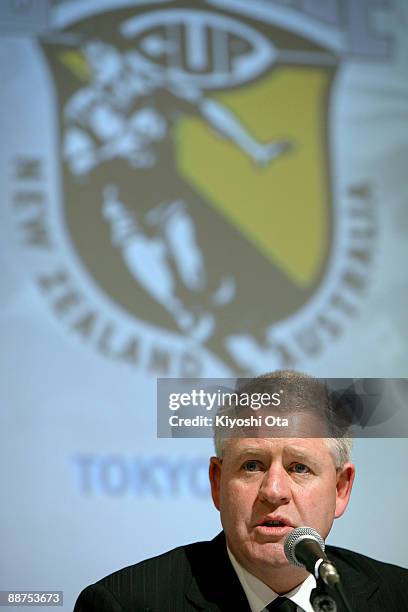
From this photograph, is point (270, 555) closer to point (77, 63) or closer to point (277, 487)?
point (277, 487)

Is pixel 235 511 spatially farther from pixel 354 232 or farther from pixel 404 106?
pixel 404 106

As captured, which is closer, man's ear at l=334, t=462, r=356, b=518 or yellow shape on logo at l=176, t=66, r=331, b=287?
man's ear at l=334, t=462, r=356, b=518

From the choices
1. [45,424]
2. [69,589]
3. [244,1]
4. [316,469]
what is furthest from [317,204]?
[69,589]

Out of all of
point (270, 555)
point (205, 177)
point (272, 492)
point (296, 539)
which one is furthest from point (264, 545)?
point (205, 177)

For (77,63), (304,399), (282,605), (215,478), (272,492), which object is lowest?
(282,605)

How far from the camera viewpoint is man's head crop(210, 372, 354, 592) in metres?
2.46

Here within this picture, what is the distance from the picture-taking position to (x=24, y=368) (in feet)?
9.12

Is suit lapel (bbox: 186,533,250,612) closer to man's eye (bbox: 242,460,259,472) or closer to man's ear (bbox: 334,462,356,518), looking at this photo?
man's eye (bbox: 242,460,259,472)

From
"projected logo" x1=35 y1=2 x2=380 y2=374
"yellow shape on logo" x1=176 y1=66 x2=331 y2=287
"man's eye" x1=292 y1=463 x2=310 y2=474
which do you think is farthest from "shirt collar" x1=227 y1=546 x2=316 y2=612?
"yellow shape on logo" x1=176 y1=66 x2=331 y2=287

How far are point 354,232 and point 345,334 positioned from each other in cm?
33

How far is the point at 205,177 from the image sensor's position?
9.80 feet

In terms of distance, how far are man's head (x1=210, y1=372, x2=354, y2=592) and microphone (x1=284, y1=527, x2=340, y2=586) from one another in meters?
0.41

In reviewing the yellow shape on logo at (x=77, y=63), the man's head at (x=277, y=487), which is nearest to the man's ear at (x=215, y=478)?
the man's head at (x=277, y=487)

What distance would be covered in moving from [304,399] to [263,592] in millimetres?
581
